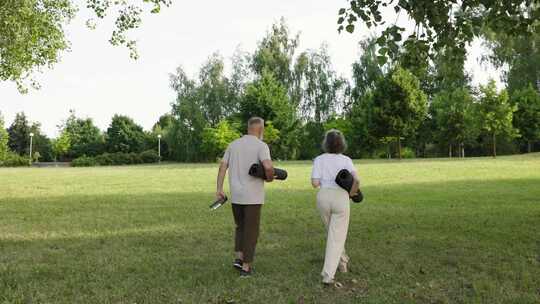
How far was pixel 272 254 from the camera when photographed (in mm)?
7586

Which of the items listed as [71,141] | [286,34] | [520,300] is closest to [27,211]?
[520,300]

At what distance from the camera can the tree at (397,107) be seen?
4541cm

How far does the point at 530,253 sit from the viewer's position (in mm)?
7449

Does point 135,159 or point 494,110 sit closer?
point 494,110

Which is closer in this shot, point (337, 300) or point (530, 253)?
point (337, 300)

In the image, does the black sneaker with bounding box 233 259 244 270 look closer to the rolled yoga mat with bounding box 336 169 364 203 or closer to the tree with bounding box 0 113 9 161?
the rolled yoga mat with bounding box 336 169 364 203

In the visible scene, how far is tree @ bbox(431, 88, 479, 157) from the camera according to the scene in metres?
49.8

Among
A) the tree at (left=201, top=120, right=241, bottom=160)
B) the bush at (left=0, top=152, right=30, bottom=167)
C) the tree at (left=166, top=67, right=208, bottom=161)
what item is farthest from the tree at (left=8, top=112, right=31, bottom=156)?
the tree at (left=201, top=120, right=241, bottom=160)

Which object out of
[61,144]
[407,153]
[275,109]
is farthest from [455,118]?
[61,144]

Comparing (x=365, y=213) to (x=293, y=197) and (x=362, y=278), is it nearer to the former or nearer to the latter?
(x=293, y=197)

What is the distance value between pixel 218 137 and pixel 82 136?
38.4 metres

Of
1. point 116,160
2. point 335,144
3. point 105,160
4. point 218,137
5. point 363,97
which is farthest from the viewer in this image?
point 116,160

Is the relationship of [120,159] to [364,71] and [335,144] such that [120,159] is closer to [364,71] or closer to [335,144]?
[364,71]

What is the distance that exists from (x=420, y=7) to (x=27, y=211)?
11341 mm
